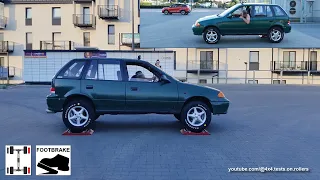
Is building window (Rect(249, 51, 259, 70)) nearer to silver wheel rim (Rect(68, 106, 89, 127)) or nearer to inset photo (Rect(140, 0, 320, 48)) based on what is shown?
inset photo (Rect(140, 0, 320, 48))

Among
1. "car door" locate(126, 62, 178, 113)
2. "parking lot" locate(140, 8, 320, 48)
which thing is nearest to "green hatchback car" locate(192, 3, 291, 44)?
"parking lot" locate(140, 8, 320, 48)

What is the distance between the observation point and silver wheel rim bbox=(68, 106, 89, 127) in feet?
29.8

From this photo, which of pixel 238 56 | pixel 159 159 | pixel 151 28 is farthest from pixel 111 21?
pixel 159 159

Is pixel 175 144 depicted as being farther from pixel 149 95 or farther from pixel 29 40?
pixel 29 40

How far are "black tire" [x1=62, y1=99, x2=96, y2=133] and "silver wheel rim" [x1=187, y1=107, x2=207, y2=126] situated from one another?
214cm

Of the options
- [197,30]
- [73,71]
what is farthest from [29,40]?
[73,71]

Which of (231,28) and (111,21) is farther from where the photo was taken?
(111,21)

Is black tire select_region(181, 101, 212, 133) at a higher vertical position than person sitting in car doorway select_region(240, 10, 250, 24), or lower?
lower

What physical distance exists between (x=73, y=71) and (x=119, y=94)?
115 centimetres

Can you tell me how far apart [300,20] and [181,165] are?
645 inches

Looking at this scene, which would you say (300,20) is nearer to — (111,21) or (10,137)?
(10,137)

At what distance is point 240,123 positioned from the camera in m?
11.1

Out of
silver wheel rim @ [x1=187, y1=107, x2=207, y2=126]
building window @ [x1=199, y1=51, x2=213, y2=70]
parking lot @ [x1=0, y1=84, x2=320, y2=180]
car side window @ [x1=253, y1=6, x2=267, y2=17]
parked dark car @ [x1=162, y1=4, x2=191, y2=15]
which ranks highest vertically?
parked dark car @ [x1=162, y1=4, x2=191, y2=15]

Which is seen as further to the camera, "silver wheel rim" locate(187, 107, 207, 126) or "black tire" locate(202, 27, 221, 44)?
"black tire" locate(202, 27, 221, 44)
